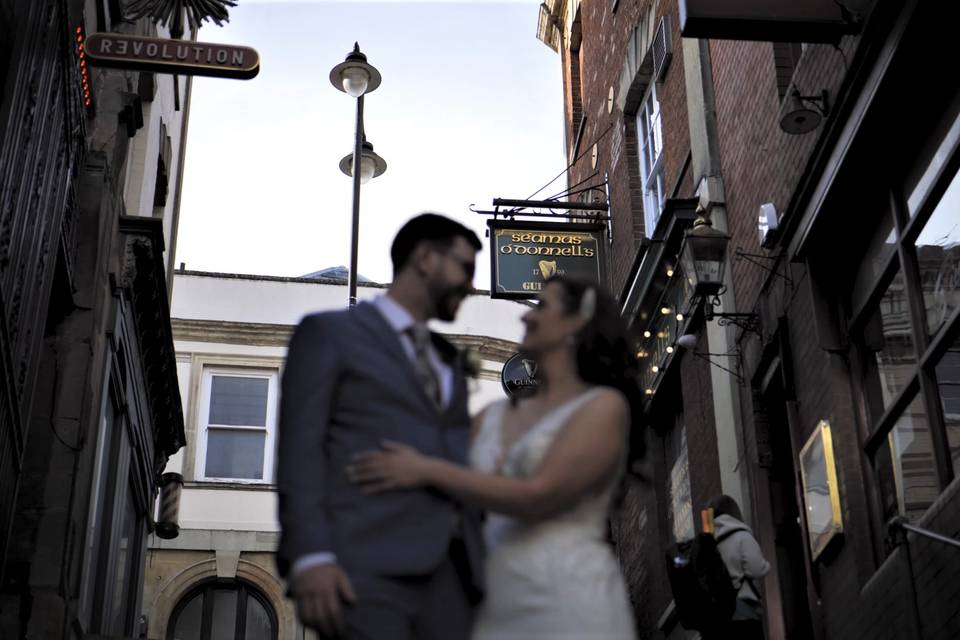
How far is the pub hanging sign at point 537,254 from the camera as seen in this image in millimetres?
18875

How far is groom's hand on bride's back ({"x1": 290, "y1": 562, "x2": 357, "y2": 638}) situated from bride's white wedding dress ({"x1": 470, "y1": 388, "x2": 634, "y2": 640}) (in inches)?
19.7

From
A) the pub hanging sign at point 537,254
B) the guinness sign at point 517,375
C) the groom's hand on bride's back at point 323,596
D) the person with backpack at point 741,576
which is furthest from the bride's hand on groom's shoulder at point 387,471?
the guinness sign at point 517,375

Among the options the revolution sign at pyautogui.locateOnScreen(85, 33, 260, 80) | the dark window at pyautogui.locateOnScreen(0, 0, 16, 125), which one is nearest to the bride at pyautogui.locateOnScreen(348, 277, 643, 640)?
the dark window at pyautogui.locateOnScreen(0, 0, 16, 125)

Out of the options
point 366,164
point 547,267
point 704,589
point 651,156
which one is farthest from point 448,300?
point 366,164

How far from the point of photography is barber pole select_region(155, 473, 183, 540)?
22250mm

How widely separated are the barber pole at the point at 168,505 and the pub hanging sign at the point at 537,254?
21.8ft

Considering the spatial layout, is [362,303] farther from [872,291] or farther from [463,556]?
[872,291]

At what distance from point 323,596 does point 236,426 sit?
86.1 ft

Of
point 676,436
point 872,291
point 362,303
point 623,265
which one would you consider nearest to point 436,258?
point 362,303

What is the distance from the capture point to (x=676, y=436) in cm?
1762

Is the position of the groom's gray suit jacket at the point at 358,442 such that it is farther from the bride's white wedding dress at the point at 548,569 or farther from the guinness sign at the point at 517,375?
the guinness sign at the point at 517,375

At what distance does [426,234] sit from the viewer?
4.66 metres

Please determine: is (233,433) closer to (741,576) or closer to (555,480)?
(741,576)

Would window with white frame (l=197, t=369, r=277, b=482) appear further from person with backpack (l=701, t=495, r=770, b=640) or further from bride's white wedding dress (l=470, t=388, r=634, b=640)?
bride's white wedding dress (l=470, t=388, r=634, b=640)
